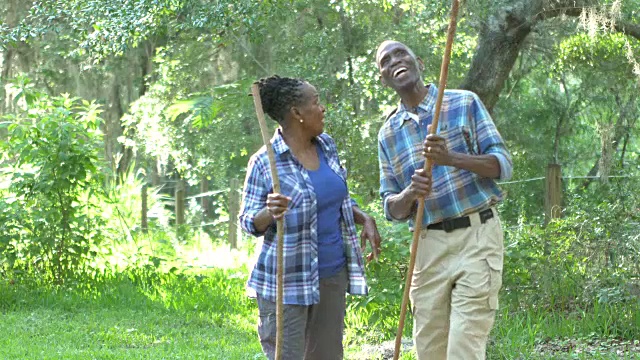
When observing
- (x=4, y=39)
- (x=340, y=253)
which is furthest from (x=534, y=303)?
(x=4, y=39)

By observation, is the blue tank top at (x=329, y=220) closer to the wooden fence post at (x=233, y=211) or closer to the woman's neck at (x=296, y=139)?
the woman's neck at (x=296, y=139)

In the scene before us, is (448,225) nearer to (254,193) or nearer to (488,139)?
(488,139)

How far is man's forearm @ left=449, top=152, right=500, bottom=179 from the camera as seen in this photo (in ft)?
14.9

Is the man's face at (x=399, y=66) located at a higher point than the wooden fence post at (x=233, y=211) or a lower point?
Result: higher

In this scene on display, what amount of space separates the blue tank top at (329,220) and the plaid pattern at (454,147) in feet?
1.36

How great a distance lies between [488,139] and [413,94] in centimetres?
42

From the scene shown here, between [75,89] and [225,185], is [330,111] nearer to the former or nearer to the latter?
[225,185]

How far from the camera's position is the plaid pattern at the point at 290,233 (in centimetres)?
455

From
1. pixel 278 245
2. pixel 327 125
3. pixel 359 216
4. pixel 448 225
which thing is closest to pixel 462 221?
pixel 448 225

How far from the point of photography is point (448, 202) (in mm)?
4762

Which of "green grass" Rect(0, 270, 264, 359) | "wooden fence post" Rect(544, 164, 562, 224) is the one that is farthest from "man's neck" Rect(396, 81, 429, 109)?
"wooden fence post" Rect(544, 164, 562, 224)

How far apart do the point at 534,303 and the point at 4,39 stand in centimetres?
704

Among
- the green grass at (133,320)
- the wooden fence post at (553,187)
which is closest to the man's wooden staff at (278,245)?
the green grass at (133,320)

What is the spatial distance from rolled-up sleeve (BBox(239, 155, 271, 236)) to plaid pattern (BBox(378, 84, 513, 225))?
728mm
